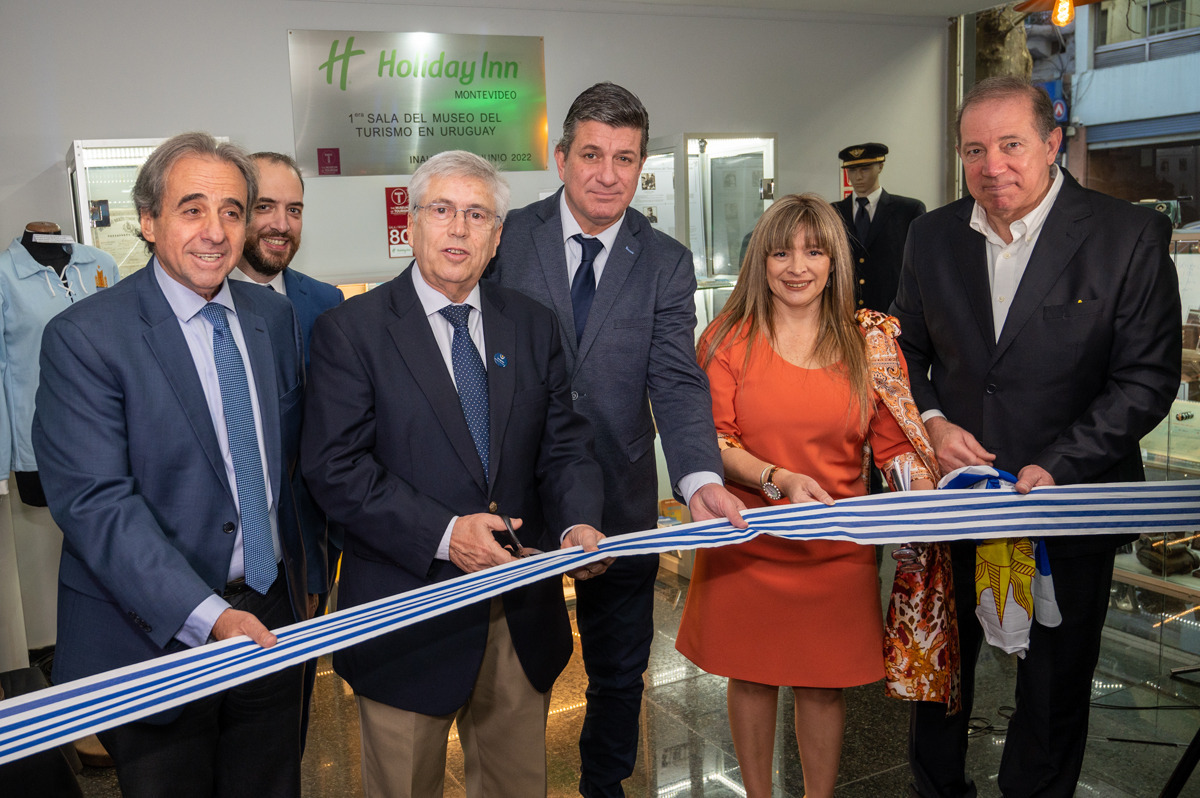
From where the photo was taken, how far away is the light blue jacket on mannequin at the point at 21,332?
4105 mm

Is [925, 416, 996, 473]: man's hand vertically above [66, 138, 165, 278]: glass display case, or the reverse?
[66, 138, 165, 278]: glass display case

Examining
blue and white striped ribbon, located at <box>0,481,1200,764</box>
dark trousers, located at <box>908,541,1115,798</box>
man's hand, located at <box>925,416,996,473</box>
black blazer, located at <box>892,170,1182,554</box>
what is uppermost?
black blazer, located at <box>892,170,1182,554</box>

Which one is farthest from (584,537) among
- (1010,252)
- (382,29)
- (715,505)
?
(382,29)

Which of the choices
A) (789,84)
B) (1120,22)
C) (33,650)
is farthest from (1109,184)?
(33,650)

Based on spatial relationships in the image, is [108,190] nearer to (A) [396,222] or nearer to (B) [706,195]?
(A) [396,222]

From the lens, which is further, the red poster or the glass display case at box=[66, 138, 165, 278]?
the red poster

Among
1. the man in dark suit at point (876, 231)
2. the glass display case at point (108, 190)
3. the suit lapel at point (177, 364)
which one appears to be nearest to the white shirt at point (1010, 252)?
the suit lapel at point (177, 364)

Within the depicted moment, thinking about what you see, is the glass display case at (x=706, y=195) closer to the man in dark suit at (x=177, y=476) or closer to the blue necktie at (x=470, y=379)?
the blue necktie at (x=470, y=379)

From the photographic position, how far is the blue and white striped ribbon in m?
1.65

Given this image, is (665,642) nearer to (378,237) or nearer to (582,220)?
(582,220)

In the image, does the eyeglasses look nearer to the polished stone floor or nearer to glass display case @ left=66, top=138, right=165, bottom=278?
the polished stone floor

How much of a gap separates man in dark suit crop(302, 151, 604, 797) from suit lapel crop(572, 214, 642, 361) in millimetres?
334

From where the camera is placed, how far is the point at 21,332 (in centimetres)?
412

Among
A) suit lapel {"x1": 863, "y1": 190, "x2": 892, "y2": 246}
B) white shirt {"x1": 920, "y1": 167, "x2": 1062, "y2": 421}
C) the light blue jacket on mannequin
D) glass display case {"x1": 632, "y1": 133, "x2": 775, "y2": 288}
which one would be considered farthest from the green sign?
white shirt {"x1": 920, "y1": 167, "x2": 1062, "y2": 421}
